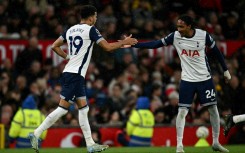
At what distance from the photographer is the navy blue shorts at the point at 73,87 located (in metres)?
14.0

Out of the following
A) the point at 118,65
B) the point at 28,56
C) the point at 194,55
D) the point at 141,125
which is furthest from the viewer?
the point at 118,65

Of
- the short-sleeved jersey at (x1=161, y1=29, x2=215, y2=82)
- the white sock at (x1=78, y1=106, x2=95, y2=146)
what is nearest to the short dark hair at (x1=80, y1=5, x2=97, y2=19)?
the white sock at (x1=78, y1=106, x2=95, y2=146)

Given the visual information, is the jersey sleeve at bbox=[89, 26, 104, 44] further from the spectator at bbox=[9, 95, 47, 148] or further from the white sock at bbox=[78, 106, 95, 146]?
the spectator at bbox=[9, 95, 47, 148]

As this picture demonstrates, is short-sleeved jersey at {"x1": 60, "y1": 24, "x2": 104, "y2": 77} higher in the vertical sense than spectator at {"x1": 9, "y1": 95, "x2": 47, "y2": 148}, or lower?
higher

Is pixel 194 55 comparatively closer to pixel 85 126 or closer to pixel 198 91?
pixel 198 91

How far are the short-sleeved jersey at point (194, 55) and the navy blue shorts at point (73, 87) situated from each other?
81.8 inches

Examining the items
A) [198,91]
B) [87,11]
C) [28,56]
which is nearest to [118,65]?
[28,56]

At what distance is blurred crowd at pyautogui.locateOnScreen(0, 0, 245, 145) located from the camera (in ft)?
71.1

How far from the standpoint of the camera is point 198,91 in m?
15.0

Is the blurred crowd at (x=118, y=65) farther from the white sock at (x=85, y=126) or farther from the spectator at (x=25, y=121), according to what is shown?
the white sock at (x=85, y=126)

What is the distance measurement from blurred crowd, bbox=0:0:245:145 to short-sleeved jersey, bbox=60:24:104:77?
6587mm

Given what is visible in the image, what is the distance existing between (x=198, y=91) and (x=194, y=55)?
0.69 metres

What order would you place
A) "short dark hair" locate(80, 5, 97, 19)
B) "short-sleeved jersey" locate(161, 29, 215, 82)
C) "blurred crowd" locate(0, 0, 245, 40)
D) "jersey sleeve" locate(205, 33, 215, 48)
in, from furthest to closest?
"blurred crowd" locate(0, 0, 245, 40), "jersey sleeve" locate(205, 33, 215, 48), "short-sleeved jersey" locate(161, 29, 215, 82), "short dark hair" locate(80, 5, 97, 19)

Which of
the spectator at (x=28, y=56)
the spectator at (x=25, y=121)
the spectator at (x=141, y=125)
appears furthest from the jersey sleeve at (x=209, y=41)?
the spectator at (x=28, y=56)
